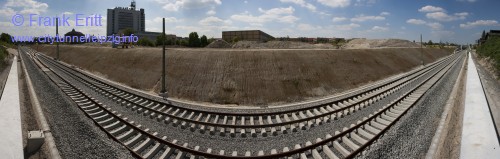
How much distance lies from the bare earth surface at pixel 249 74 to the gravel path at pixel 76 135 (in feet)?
31.1

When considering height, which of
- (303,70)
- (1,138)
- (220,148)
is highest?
(303,70)

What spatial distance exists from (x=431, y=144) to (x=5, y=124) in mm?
16654

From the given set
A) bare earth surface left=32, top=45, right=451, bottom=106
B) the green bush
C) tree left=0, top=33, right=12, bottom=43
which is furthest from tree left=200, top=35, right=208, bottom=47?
tree left=0, top=33, right=12, bottom=43

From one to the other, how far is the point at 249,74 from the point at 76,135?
17.1m

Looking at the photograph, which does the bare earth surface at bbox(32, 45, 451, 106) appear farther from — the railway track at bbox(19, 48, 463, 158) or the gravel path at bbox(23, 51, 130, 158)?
the gravel path at bbox(23, 51, 130, 158)

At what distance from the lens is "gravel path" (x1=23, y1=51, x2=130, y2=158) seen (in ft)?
34.9

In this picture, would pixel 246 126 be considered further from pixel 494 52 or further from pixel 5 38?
pixel 5 38

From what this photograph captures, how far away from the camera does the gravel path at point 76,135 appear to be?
34.9 ft

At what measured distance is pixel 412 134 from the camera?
494 inches

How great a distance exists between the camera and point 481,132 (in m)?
9.60

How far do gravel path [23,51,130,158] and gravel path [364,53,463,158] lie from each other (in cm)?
983

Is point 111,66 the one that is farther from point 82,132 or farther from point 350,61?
point 350,61

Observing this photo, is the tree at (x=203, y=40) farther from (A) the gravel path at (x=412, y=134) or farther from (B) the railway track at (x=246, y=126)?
(A) the gravel path at (x=412, y=134)

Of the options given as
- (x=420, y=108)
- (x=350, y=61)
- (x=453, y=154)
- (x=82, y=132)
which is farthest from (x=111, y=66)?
(x=453, y=154)
